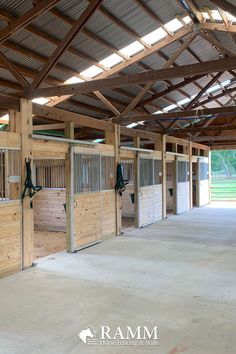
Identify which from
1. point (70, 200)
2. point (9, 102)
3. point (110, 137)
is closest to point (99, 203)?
point (70, 200)

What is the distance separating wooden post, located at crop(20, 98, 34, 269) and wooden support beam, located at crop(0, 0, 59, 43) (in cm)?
87

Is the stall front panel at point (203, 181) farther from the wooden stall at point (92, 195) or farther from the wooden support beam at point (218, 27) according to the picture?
the wooden support beam at point (218, 27)

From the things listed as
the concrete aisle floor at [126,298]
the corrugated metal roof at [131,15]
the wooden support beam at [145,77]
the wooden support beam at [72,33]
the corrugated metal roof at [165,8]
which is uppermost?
the corrugated metal roof at [165,8]

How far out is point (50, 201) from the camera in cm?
756

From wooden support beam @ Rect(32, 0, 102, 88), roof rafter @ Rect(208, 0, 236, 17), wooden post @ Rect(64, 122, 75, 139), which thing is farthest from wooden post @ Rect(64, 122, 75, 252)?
roof rafter @ Rect(208, 0, 236, 17)

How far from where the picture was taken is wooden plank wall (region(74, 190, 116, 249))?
5.80 m

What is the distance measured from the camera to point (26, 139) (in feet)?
15.3

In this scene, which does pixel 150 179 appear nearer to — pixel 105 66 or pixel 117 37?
pixel 105 66

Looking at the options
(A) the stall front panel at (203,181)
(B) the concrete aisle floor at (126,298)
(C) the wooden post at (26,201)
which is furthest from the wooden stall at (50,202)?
(A) the stall front panel at (203,181)

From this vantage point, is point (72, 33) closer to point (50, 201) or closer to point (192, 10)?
point (192, 10)

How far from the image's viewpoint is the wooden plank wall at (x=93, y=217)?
5.80 meters

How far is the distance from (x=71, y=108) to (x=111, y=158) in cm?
188

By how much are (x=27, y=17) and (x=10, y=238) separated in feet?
8.92

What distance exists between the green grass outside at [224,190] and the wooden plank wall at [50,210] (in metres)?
9.77
